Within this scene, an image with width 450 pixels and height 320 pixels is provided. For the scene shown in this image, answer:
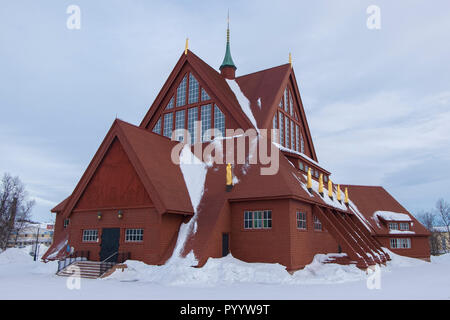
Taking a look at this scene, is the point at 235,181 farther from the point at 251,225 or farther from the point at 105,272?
the point at 105,272

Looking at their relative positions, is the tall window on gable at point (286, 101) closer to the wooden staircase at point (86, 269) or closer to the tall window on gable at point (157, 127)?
the tall window on gable at point (157, 127)

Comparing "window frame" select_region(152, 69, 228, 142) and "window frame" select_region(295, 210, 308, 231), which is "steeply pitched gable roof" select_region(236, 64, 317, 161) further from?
"window frame" select_region(295, 210, 308, 231)

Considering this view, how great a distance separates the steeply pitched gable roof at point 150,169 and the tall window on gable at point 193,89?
6.09m

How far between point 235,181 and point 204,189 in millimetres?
2202

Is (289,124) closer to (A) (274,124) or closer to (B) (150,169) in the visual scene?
(A) (274,124)

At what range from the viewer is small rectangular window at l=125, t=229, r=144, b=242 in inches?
820

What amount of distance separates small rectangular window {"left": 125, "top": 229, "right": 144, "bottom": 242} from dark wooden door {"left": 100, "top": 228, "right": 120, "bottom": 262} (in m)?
0.69

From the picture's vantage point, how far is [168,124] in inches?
1195

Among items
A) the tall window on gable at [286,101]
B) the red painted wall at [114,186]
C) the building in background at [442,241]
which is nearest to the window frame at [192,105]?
the tall window on gable at [286,101]

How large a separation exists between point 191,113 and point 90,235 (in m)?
12.7

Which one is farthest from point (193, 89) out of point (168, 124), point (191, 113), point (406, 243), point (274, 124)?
point (406, 243)

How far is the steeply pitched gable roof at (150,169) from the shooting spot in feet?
66.6

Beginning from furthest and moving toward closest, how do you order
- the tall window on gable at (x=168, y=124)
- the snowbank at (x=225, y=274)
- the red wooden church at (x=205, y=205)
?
1. the tall window on gable at (x=168, y=124)
2. the red wooden church at (x=205, y=205)
3. the snowbank at (x=225, y=274)

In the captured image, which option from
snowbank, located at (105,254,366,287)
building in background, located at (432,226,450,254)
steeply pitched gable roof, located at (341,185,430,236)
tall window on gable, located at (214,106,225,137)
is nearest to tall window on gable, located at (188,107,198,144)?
tall window on gable, located at (214,106,225,137)
